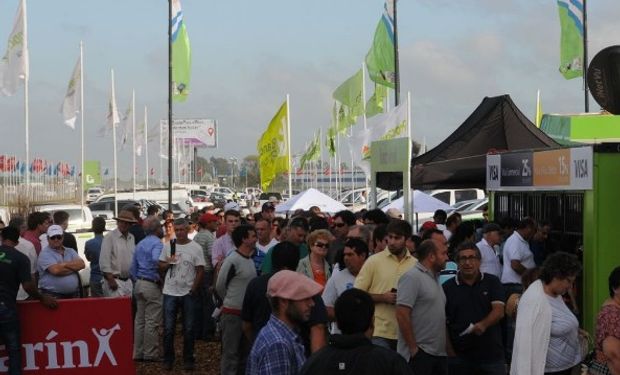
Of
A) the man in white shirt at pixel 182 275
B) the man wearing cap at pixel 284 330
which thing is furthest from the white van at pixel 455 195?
the man wearing cap at pixel 284 330

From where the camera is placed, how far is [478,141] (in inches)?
687

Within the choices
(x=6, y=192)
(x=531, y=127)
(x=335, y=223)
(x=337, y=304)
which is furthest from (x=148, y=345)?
(x=6, y=192)

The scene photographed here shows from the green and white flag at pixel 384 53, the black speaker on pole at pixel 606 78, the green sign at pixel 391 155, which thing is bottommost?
the green sign at pixel 391 155

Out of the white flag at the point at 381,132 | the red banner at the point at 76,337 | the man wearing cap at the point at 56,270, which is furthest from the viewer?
the white flag at the point at 381,132

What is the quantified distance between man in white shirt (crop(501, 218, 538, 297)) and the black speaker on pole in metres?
2.43

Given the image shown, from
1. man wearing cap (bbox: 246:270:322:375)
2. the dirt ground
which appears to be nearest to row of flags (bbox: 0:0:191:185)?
the dirt ground

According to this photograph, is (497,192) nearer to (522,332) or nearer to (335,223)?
(335,223)

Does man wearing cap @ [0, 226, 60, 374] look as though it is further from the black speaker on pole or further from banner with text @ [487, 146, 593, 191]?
the black speaker on pole

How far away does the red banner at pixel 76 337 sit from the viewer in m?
10.4

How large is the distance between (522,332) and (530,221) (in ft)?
16.1

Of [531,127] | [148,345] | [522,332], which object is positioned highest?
[531,127]

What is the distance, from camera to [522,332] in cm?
683

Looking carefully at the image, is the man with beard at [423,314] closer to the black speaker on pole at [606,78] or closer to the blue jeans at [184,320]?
the black speaker on pole at [606,78]

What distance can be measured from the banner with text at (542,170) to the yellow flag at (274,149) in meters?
12.6
